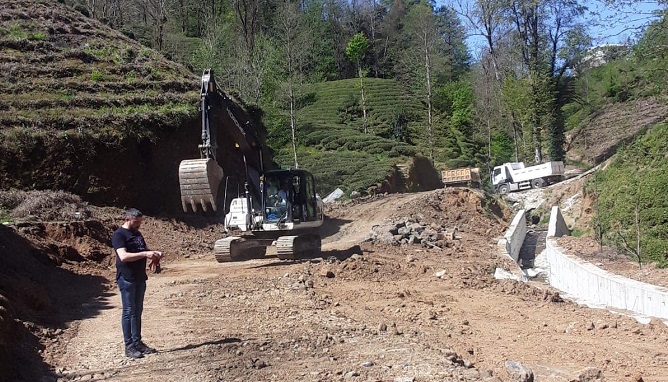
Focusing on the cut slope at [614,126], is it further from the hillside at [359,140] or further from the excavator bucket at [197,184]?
the excavator bucket at [197,184]

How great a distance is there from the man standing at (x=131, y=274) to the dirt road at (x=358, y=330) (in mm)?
267

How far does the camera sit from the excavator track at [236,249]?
1612 cm

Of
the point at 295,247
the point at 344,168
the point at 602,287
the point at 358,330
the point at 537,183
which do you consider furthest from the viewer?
the point at 344,168

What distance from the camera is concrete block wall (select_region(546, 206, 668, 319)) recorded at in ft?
32.2

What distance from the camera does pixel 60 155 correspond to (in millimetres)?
21875

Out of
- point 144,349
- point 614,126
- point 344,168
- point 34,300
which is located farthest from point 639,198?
point 344,168

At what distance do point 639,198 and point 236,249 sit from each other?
404 inches

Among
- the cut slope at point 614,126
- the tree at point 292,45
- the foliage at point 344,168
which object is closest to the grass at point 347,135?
the foliage at point 344,168

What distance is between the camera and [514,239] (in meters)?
21.5

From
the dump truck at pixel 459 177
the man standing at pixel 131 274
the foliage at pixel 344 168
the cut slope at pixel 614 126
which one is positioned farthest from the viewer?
the foliage at pixel 344 168

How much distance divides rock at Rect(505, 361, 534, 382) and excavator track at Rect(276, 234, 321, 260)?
9601mm

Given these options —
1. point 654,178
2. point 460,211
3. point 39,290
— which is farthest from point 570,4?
point 39,290

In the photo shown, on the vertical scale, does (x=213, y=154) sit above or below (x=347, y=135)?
below

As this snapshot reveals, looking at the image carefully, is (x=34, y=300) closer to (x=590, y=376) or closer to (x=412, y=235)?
(x=590, y=376)
